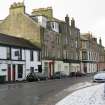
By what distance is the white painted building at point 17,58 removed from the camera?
51031mm

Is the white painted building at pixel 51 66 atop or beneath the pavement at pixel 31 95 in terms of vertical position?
atop

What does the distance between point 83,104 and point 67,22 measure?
67.3m

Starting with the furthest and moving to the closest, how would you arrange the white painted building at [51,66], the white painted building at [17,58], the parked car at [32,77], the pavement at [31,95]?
the white painted building at [51,66], the parked car at [32,77], the white painted building at [17,58], the pavement at [31,95]

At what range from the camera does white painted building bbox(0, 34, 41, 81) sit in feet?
167

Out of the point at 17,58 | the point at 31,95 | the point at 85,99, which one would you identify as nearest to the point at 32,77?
the point at 17,58

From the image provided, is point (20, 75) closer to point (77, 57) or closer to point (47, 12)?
point (47, 12)

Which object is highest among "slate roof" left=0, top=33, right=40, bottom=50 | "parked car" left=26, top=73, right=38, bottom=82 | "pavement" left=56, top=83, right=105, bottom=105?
"slate roof" left=0, top=33, right=40, bottom=50

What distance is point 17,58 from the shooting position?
55219mm

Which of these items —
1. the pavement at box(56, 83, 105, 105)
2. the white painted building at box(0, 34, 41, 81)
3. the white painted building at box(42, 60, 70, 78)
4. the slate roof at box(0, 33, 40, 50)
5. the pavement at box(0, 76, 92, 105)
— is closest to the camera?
the pavement at box(56, 83, 105, 105)

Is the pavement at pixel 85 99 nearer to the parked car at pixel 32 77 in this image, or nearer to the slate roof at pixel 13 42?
the slate roof at pixel 13 42

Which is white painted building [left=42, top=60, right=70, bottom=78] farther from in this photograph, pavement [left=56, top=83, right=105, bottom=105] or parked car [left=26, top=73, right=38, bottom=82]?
pavement [left=56, top=83, right=105, bottom=105]

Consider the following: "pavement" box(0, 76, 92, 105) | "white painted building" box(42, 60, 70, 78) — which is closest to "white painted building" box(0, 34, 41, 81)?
"white painted building" box(42, 60, 70, 78)

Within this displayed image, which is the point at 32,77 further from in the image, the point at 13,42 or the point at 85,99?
the point at 85,99

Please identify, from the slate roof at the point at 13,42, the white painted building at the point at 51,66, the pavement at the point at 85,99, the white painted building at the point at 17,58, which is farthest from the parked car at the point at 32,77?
the pavement at the point at 85,99
